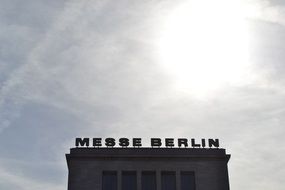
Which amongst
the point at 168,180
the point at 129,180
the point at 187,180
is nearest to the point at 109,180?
the point at 129,180

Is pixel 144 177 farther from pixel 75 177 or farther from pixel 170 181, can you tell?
pixel 75 177

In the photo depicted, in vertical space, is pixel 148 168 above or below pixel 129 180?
above

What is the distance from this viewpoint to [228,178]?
5512 centimetres

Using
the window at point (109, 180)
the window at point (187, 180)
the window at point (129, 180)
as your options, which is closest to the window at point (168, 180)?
the window at point (187, 180)

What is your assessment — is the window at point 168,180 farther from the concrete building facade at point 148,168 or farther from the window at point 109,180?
the window at point 109,180

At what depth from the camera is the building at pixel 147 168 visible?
54.2 meters

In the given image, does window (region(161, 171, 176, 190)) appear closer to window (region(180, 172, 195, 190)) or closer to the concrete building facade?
the concrete building facade

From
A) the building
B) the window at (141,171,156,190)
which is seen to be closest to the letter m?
the building

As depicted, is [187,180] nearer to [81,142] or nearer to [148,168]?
[148,168]

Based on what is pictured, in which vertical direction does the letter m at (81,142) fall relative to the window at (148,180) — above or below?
above

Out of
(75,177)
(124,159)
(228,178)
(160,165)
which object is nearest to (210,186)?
(228,178)

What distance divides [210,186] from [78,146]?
1662 centimetres

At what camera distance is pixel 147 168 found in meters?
55.1

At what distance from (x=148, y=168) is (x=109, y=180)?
4866 mm
